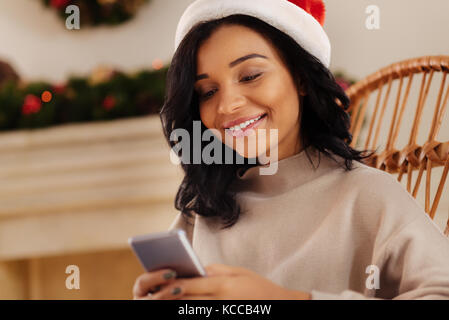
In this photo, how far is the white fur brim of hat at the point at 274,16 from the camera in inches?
34.5

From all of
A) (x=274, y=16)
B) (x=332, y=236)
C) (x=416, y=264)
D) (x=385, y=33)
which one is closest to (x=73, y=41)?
(x=385, y=33)

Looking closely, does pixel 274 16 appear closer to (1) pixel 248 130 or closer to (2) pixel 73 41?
(1) pixel 248 130

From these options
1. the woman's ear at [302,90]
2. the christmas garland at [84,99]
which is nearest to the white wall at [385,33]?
the christmas garland at [84,99]

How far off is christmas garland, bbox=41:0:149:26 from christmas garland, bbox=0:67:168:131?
242 mm

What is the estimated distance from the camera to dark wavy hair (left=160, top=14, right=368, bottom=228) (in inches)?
35.2

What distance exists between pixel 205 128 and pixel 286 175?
0.62 feet

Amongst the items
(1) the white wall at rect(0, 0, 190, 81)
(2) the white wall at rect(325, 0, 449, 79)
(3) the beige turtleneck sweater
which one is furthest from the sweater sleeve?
(1) the white wall at rect(0, 0, 190, 81)

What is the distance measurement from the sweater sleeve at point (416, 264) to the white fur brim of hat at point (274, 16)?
36cm

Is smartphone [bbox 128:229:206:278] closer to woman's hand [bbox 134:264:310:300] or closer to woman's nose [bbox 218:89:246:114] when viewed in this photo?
woman's hand [bbox 134:264:310:300]

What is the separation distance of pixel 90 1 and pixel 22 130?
2.01 feet

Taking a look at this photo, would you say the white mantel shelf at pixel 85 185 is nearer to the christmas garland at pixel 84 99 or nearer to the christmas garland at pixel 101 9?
the christmas garland at pixel 84 99

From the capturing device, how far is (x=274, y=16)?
89cm
